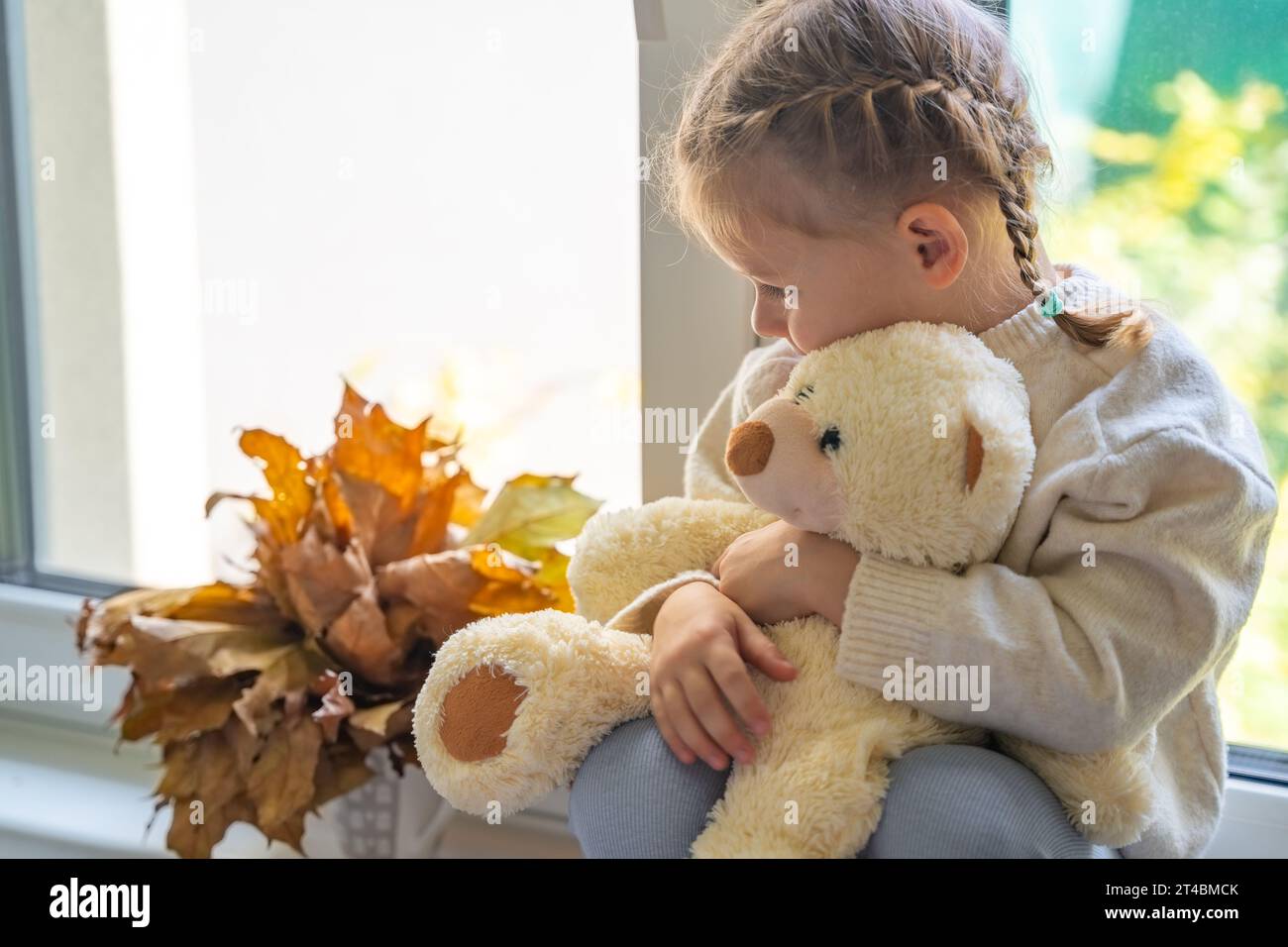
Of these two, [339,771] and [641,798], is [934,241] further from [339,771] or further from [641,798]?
[339,771]

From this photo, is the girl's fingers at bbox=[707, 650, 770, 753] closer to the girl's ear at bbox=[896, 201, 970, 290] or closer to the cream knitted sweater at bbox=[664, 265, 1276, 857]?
the cream knitted sweater at bbox=[664, 265, 1276, 857]

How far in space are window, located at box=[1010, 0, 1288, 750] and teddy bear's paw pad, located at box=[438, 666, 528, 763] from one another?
1.78 feet

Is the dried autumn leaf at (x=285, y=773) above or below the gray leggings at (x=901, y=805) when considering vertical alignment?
below

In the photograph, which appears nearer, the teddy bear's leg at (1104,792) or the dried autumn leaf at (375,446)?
the teddy bear's leg at (1104,792)

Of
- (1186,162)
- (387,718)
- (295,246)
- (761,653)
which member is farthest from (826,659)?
(295,246)

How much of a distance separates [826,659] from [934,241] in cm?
25

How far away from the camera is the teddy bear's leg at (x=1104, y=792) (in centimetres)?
65

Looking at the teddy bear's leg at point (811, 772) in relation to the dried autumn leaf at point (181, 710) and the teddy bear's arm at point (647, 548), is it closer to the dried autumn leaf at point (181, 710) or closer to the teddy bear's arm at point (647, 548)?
the teddy bear's arm at point (647, 548)

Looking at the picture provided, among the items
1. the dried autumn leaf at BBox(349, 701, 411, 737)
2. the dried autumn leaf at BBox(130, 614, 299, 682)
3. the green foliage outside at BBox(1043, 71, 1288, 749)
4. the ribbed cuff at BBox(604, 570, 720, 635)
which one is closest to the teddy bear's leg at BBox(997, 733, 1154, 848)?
the ribbed cuff at BBox(604, 570, 720, 635)

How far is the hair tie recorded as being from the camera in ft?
2.28

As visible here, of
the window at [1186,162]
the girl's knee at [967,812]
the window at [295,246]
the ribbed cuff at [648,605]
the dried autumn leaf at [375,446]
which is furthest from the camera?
the window at [295,246]

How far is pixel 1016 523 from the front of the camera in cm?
68

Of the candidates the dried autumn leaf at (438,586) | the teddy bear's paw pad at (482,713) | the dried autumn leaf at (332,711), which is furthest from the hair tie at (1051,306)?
the dried autumn leaf at (332,711)

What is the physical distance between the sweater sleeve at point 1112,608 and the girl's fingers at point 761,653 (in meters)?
0.05
